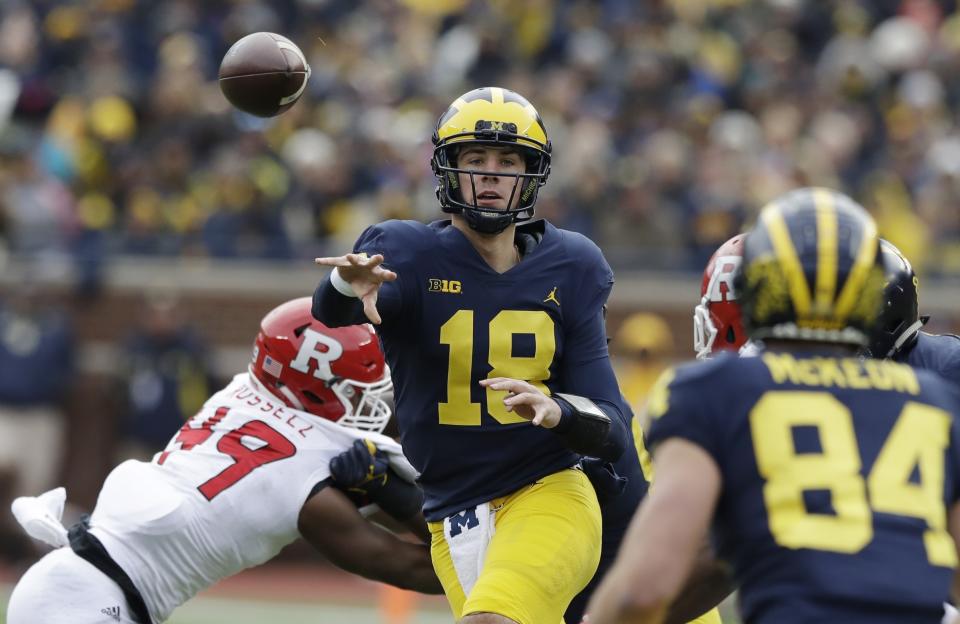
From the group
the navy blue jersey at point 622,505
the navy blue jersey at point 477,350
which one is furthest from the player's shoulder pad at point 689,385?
the navy blue jersey at point 622,505

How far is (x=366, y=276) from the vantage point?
416cm

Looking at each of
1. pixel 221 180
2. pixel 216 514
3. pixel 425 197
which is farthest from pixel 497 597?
pixel 221 180

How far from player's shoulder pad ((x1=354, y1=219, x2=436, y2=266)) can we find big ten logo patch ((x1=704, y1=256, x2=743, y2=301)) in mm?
800

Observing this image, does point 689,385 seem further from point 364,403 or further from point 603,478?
point 364,403

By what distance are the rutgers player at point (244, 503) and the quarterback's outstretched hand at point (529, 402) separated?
2.89 feet

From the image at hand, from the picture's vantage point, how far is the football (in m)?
5.24

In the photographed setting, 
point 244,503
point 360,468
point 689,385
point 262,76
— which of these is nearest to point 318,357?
point 360,468

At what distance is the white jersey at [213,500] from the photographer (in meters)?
4.67

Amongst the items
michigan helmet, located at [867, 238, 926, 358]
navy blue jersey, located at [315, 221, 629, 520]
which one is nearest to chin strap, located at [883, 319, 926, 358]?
michigan helmet, located at [867, 238, 926, 358]

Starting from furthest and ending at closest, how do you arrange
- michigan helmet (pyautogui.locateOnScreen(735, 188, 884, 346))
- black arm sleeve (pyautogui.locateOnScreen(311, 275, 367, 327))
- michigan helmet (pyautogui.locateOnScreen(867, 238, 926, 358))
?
michigan helmet (pyautogui.locateOnScreen(867, 238, 926, 358)) < black arm sleeve (pyautogui.locateOnScreen(311, 275, 367, 327)) < michigan helmet (pyautogui.locateOnScreen(735, 188, 884, 346))

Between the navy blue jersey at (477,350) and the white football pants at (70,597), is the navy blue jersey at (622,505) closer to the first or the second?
the navy blue jersey at (477,350)

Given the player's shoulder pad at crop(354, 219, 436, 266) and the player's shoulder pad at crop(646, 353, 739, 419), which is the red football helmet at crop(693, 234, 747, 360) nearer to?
the player's shoulder pad at crop(354, 219, 436, 266)

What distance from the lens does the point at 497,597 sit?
13.7 feet

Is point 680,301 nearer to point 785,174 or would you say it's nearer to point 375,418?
point 785,174
